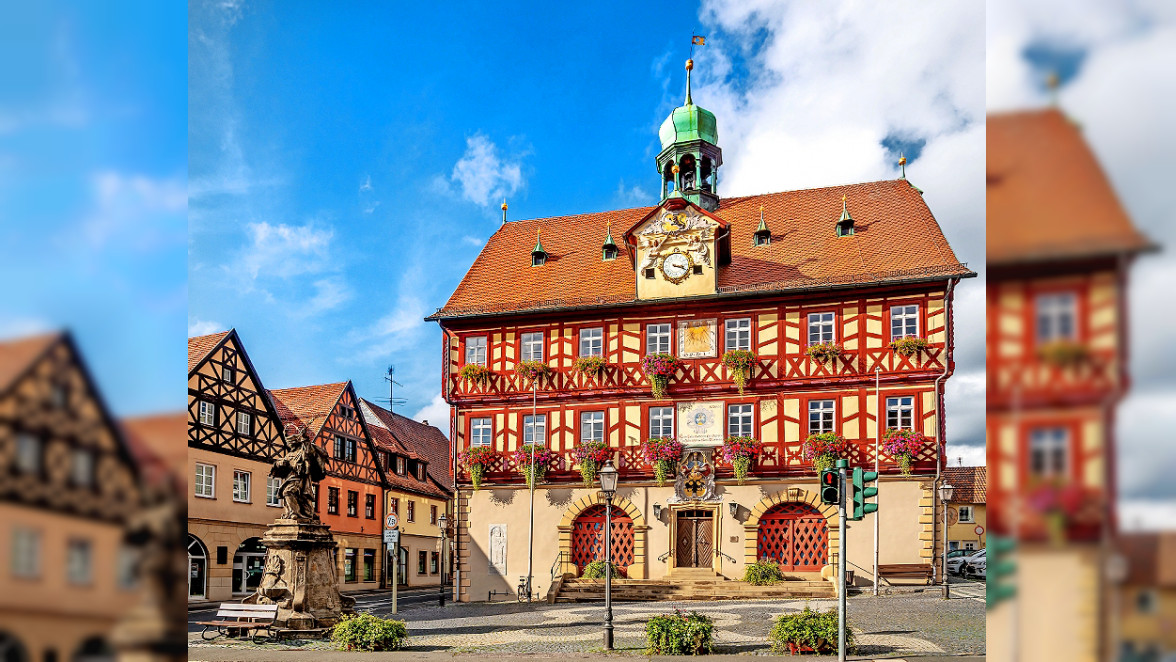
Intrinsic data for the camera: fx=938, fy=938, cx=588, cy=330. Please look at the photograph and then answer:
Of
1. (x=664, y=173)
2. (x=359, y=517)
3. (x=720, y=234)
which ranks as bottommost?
(x=359, y=517)

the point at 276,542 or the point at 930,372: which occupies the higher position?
the point at 930,372

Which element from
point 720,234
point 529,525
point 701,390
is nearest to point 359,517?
point 529,525

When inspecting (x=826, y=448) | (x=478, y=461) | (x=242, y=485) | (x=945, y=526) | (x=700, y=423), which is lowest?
(x=945, y=526)

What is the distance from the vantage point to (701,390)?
1001 inches

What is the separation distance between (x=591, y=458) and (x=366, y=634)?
1202 cm

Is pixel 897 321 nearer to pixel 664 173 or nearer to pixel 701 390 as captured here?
pixel 701 390

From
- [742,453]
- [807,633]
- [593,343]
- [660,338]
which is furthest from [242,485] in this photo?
[807,633]

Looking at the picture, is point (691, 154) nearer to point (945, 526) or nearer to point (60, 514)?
point (945, 526)

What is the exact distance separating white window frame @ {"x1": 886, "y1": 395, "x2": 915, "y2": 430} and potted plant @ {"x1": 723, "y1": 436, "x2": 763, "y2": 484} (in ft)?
11.3

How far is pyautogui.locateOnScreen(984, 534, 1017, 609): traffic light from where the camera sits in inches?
52.6

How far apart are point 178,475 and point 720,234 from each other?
25.2 metres

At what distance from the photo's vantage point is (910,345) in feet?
78.1

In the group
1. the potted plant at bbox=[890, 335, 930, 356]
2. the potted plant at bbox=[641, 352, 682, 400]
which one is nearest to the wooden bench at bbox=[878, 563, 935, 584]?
the potted plant at bbox=[890, 335, 930, 356]

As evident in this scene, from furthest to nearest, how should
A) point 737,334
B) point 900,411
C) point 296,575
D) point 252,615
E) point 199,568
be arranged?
point 199,568
point 737,334
point 900,411
point 296,575
point 252,615
